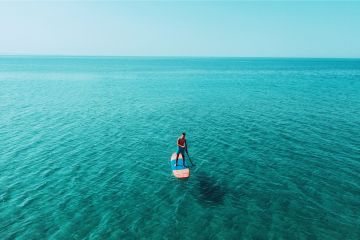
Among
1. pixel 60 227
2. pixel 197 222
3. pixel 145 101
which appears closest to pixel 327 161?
pixel 197 222

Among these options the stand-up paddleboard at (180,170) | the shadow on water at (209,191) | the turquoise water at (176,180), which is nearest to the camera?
the turquoise water at (176,180)

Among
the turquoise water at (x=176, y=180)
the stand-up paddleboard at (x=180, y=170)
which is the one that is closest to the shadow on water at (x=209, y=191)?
the turquoise water at (x=176, y=180)

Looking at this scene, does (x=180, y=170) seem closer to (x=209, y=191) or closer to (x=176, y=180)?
(x=176, y=180)

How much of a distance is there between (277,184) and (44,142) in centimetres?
2408

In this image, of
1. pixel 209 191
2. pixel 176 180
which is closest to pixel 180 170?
pixel 176 180

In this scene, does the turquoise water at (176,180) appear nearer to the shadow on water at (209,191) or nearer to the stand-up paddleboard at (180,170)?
the shadow on water at (209,191)

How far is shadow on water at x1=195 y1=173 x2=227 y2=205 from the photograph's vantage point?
16422 mm

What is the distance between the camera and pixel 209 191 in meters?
17.5

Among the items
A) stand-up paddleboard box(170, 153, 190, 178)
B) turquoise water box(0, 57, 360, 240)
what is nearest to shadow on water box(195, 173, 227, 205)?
A: turquoise water box(0, 57, 360, 240)

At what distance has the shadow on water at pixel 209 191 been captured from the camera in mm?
16422

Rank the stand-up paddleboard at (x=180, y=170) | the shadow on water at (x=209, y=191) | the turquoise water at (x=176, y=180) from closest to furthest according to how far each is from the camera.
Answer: the turquoise water at (x=176, y=180) < the shadow on water at (x=209, y=191) < the stand-up paddleboard at (x=180, y=170)

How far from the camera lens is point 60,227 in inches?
540

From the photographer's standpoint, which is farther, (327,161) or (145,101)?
(145,101)

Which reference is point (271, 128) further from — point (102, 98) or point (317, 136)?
point (102, 98)
